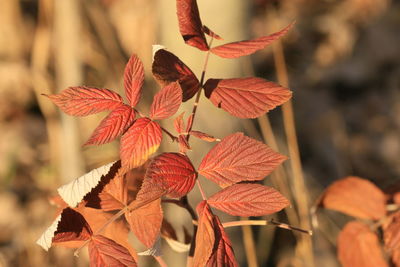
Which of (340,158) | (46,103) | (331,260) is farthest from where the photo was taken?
(340,158)

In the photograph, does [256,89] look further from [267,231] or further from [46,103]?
[46,103]

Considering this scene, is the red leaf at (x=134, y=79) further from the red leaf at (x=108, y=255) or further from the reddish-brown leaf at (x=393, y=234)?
the reddish-brown leaf at (x=393, y=234)

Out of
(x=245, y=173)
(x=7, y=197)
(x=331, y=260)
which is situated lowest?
(x=331, y=260)

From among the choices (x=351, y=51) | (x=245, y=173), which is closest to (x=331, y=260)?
(x=245, y=173)

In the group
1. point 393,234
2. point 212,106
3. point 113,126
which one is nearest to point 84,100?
point 113,126

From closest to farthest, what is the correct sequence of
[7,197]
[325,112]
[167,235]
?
[167,235] < [7,197] < [325,112]
